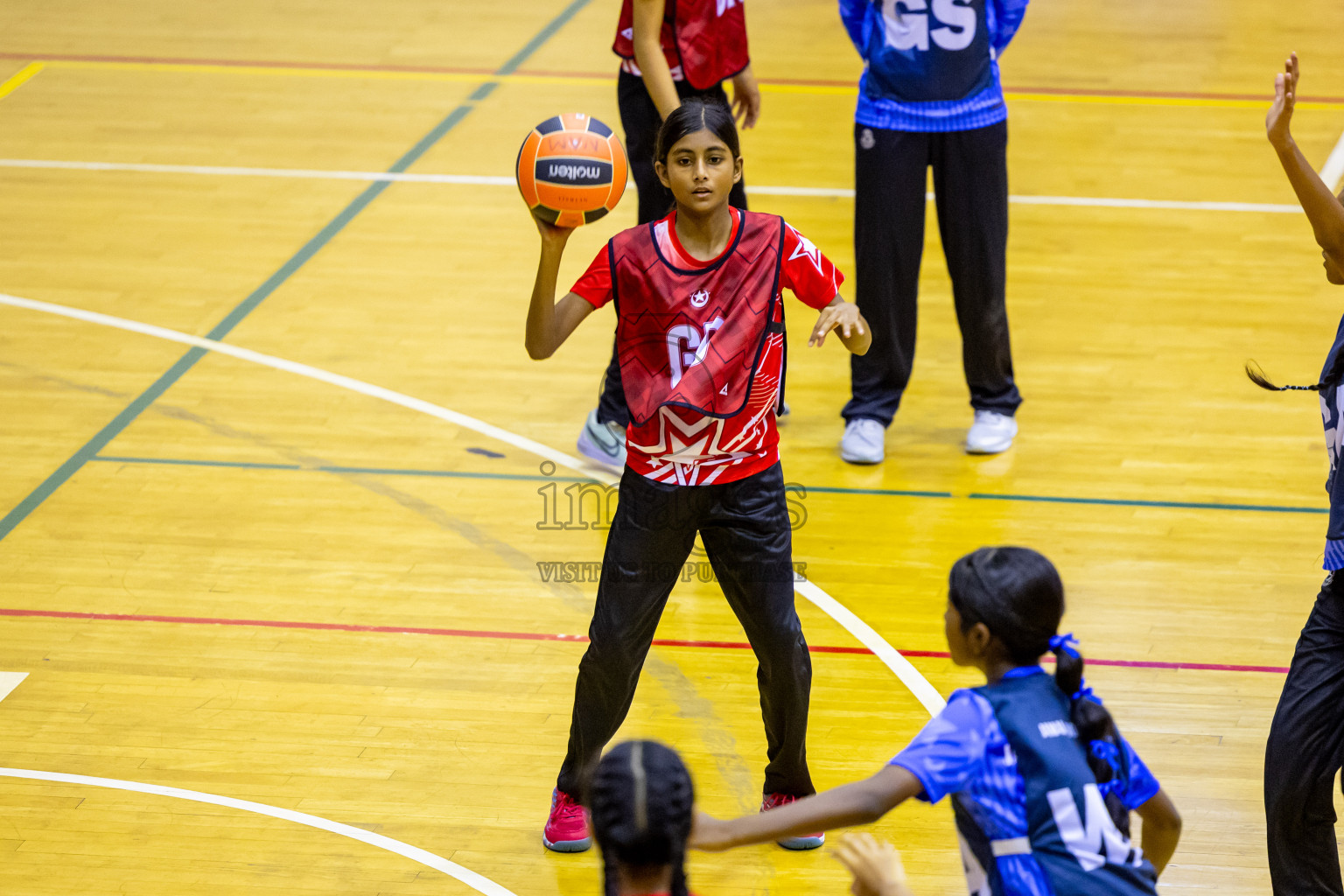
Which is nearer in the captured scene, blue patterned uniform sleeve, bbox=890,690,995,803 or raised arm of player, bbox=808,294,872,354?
blue patterned uniform sleeve, bbox=890,690,995,803

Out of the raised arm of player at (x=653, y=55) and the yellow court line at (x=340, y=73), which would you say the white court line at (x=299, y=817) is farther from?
the yellow court line at (x=340, y=73)

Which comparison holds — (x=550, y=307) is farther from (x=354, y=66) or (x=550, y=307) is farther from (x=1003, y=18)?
(x=354, y=66)

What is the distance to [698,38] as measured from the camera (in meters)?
6.02

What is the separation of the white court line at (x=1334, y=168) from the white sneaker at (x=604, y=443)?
4750mm

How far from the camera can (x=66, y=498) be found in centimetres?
612

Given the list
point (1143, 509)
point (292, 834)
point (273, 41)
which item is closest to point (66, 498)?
point (292, 834)

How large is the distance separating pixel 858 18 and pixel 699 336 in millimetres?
2936

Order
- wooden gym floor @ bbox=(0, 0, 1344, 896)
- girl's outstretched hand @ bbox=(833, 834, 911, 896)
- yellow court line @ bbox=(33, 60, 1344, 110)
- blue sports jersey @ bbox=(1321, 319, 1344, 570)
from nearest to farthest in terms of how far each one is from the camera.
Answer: girl's outstretched hand @ bbox=(833, 834, 911, 896) < blue sports jersey @ bbox=(1321, 319, 1344, 570) < wooden gym floor @ bbox=(0, 0, 1344, 896) < yellow court line @ bbox=(33, 60, 1344, 110)

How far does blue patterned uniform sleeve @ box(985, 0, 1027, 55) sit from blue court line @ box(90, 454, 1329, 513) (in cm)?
183

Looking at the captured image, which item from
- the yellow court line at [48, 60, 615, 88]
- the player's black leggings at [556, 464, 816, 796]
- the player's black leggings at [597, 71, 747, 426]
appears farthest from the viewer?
the yellow court line at [48, 60, 615, 88]

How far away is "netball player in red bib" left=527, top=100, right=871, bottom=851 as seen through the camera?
3770 millimetres

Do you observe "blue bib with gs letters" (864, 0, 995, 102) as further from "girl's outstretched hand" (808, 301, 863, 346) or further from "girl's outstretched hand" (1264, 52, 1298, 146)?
"girl's outstretched hand" (1264, 52, 1298, 146)

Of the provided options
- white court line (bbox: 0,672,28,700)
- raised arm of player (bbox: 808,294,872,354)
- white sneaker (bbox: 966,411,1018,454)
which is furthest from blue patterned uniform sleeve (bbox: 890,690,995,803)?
white sneaker (bbox: 966,411,1018,454)

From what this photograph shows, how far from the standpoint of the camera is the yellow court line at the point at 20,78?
10.8 meters
